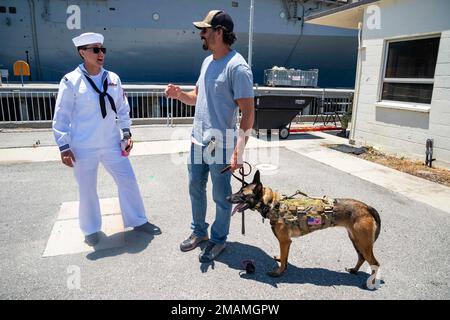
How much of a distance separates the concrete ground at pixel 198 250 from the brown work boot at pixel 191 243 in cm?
7

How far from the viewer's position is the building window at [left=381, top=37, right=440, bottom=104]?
24.2ft

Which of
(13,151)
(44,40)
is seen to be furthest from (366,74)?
(44,40)

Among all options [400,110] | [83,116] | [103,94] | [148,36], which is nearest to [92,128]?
[83,116]

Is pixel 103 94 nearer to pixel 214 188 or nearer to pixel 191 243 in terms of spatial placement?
pixel 214 188

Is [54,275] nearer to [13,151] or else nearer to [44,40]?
[13,151]

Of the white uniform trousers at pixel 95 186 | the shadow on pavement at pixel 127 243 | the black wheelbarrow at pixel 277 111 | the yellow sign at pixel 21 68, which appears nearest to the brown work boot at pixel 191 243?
the shadow on pavement at pixel 127 243

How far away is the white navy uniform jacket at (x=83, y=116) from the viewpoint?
3226 millimetres

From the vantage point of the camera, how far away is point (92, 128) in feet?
11.2

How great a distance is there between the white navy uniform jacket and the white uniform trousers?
112 mm

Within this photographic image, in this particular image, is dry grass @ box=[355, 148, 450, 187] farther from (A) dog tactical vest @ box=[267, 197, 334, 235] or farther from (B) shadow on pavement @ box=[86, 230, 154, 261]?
(B) shadow on pavement @ box=[86, 230, 154, 261]

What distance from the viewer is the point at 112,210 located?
4.55 meters

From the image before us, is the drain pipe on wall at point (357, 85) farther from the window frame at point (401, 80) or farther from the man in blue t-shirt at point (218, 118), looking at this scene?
the man in blue t-shirt at point (218, 118)

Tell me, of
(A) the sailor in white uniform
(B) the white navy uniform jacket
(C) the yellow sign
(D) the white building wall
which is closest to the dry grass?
(D) the white building wall
